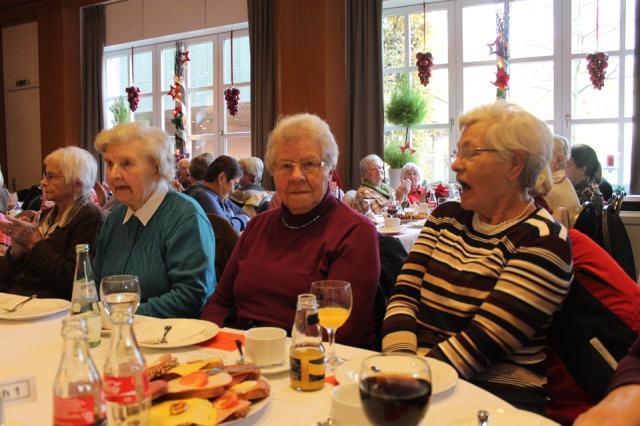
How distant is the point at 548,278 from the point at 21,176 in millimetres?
11648

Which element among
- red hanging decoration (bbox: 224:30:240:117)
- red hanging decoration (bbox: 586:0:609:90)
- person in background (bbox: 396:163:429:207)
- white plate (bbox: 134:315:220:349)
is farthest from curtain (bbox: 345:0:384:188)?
white plate (bbox: 134:315:220:349)

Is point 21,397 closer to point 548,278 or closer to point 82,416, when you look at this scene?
point 82,416

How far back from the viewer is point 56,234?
2.48 metres

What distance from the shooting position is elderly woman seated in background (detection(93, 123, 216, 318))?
6.55 ft

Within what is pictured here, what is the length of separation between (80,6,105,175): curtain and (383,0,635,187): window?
541 centimetres

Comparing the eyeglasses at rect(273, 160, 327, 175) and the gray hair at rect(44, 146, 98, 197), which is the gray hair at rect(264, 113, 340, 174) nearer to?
the eyeglasses at rect(273, 160, 327, 175)

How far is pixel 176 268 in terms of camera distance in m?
2.01

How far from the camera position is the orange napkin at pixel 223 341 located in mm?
1379

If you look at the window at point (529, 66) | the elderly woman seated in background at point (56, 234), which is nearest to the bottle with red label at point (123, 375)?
the elderly woman seated in background at point (56, 234)

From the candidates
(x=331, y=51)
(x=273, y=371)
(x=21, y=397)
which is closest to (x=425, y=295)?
(x=273, y=371)

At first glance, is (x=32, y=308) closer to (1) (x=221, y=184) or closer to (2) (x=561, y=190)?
(1) (x=221, y=184)

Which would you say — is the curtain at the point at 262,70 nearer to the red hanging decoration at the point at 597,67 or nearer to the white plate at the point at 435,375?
the red hanging decoration at the point at 597,67

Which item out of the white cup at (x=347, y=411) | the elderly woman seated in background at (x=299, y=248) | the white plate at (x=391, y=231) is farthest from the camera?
the white plate at (x=391, y=231)

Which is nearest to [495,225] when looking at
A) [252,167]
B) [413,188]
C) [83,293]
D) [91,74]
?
[83,293]
